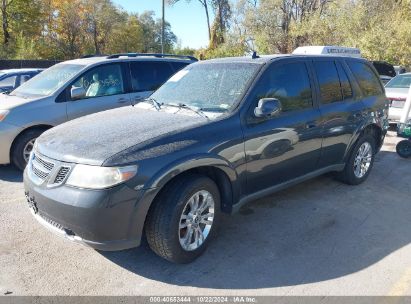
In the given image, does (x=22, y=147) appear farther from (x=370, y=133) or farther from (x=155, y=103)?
(x=370, y=133)

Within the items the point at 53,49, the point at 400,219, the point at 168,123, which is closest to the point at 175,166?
the point at 168,123

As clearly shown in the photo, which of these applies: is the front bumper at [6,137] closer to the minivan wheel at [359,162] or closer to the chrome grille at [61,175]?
the chrome grille at [61,175]

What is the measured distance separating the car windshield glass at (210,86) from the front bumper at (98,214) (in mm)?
1345

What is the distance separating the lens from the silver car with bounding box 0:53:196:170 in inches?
220

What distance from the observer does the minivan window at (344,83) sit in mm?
4902

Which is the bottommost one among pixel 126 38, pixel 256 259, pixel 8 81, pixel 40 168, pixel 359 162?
pixel 256 259

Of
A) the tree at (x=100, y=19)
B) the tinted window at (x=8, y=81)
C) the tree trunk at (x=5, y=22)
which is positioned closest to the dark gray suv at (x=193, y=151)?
the tinted window at (x=8, y=81)

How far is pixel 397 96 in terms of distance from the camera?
902 centimetres

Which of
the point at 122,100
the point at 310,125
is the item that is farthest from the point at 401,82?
the point at 122,100

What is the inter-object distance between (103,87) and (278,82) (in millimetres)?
3567

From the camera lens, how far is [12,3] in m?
36.6

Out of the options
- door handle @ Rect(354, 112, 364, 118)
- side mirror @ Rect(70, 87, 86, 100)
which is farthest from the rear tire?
side mirror @ Rect(70, 87, 86, 100)

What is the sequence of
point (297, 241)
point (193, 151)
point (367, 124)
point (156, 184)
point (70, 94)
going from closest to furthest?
point (156, 184) < point (193, 151) < point (297, 241) < point (367, 124) < point (70, 94)

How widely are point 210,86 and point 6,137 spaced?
Result: 3.36m
